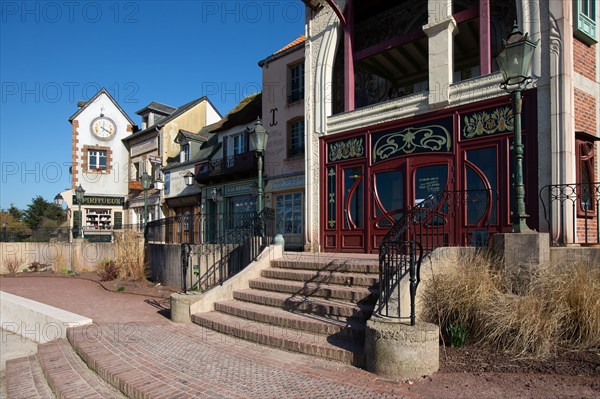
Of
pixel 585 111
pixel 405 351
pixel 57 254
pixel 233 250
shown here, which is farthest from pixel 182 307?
pixel 57 254

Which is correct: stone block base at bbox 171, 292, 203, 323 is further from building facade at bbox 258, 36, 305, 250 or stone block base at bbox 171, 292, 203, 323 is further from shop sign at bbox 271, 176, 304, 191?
shop sign at bbox 271, 176, 304, 191

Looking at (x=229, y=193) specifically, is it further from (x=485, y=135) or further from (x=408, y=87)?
(x=485, y=135)

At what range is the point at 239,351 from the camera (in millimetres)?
5758

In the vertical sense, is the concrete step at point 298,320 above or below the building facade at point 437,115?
below

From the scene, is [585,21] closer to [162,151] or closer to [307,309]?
[307,309]

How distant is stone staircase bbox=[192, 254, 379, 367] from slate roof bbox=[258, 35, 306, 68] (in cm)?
988

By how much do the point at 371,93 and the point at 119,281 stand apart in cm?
1034

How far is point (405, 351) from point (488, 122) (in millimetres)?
5897

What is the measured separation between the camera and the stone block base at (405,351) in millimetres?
4508

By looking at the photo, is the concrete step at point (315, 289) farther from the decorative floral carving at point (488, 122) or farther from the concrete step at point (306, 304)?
the decorative floral carving at point (488, 122)

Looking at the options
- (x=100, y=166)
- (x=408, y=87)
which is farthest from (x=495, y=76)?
(x=100, y=166)

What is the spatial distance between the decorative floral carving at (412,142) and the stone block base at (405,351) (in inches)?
222

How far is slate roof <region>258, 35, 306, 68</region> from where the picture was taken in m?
15.7

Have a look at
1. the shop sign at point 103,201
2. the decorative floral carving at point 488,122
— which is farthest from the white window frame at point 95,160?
the decorative floral carving at point 488,122
